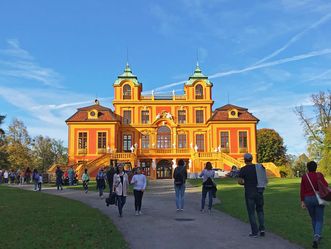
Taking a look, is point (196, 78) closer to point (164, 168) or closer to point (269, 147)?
point (164, 168)

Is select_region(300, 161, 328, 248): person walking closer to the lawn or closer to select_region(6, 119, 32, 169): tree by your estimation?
the lawn

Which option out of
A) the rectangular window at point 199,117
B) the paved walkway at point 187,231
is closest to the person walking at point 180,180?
the paved walkway at point 187,231

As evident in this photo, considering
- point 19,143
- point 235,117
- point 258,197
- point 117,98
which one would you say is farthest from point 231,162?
point 258,197

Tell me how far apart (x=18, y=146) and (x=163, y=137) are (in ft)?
77.1

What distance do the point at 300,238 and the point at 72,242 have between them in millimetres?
5143

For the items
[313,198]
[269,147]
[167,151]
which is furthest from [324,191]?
[269,147]

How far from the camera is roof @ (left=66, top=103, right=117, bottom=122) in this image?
52.6 metres

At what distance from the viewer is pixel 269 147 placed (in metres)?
75.8

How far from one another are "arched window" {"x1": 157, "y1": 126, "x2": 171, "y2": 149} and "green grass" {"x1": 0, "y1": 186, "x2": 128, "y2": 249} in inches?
1582

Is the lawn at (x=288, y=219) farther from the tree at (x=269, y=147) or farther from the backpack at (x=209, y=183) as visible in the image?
the tree at (x=269, y=147)

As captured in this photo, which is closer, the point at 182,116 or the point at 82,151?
the point at 82,151

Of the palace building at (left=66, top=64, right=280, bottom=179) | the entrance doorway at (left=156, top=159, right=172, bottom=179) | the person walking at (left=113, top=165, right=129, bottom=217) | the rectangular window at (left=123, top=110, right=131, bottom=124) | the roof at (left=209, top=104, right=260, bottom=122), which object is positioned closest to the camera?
the person walking at (left=113, top=165, right=129, bottom=217)

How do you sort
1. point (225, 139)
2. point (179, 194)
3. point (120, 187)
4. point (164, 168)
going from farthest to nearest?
point (164, 168), point (225, 139), point (179, 194), point (120, 187)

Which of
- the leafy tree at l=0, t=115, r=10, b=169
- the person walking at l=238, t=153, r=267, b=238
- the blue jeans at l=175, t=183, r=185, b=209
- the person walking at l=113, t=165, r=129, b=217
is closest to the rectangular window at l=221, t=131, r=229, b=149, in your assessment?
the leafy tree at l=0, t=115, r=10, b=169
